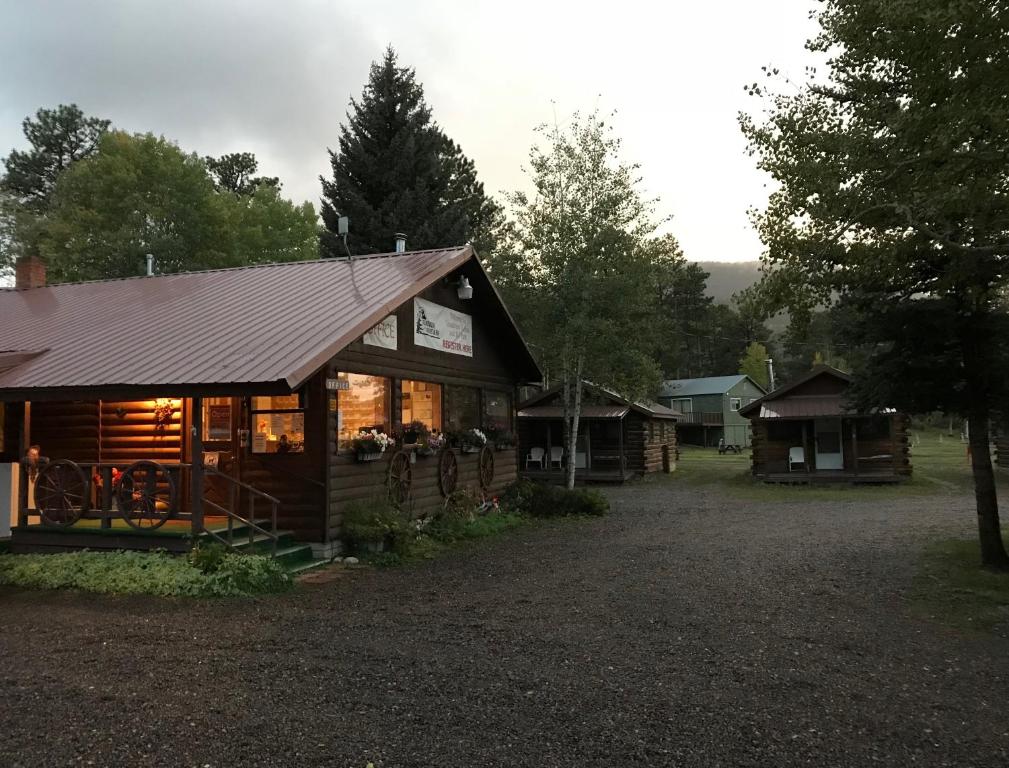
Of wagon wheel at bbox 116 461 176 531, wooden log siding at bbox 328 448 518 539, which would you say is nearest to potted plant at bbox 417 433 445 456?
wooden log siding at bbox 328 448 518 539

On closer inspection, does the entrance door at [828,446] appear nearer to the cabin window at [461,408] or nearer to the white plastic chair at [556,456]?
the white plastic chair at [556,456]

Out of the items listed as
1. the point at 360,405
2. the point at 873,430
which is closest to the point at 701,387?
the point at 873,430

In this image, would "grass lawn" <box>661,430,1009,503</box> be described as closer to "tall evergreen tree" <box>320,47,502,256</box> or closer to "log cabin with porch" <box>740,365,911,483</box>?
"log cabin with porch" <box>740,365,911,483</box>

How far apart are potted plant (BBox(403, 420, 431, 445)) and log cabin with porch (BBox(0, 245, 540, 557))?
0.11 meters

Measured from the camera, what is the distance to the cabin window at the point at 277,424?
33.2 ft

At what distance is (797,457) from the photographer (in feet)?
78.2

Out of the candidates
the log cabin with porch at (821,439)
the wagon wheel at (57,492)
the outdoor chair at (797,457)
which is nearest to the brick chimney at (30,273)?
the wagon wheel at (57,492)

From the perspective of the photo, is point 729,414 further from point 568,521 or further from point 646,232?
point 568,521

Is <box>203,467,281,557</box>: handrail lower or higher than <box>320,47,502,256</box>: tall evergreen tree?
lower

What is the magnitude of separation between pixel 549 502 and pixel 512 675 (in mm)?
10539

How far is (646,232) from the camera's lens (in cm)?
2019

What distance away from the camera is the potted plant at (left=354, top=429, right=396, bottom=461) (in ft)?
34.4

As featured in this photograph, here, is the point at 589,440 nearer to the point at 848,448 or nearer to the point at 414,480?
the point at 848,448

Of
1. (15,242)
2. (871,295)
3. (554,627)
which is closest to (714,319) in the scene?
(15,242)
